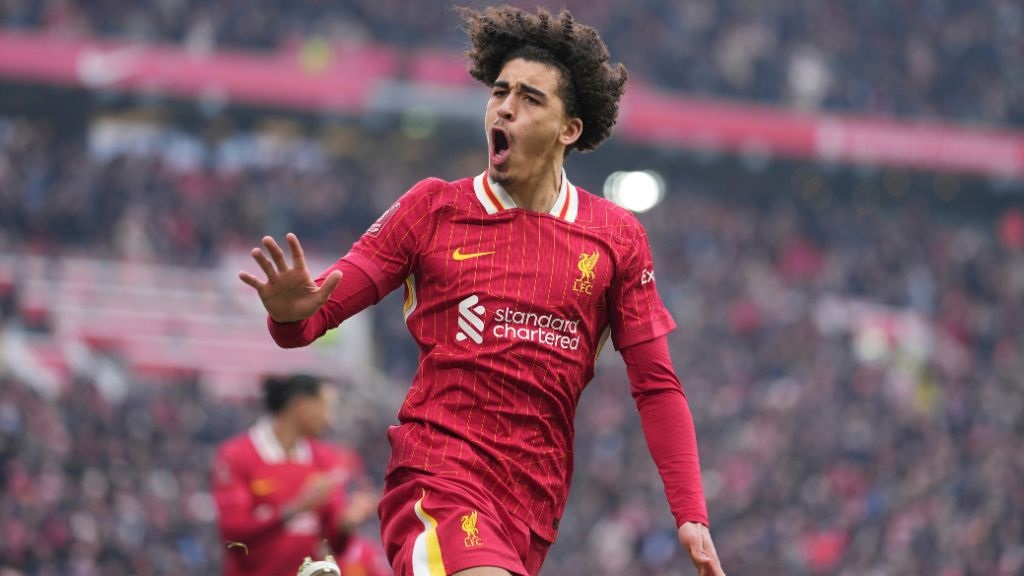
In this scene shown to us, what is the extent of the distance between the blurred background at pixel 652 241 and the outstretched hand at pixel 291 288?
8.14 meters

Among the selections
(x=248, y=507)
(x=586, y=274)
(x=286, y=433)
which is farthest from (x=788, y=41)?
(x=586, y=274)

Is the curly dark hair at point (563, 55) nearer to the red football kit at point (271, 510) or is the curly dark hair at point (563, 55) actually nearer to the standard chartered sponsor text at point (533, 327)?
the standard chartered sponsor text at point (533, 327)

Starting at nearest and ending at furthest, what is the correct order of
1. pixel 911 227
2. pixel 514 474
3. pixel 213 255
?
pixel 514 474, pixel 213 255, pixel 911 227

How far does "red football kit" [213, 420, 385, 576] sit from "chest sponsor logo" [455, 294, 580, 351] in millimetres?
2405

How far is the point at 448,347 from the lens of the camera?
3.96 m

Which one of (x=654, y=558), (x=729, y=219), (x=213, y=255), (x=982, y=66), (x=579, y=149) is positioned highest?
(x=982, y=66)

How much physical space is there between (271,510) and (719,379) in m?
15.3

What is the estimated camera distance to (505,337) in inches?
155

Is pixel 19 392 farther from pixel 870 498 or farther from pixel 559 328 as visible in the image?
pixel 559 328

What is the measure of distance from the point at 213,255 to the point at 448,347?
2001 centimetres

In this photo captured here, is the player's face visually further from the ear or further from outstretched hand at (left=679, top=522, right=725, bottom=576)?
outstretched hand at (left=679, top=522, right=725, bottom=576)

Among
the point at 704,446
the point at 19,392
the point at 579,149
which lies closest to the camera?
the point at 579,149

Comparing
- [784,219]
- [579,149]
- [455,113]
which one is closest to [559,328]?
[579,149]

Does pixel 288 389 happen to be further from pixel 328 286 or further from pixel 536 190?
pixel 328 286
